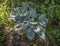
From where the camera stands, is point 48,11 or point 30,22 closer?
point 30,22

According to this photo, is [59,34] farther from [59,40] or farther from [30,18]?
[30,18]

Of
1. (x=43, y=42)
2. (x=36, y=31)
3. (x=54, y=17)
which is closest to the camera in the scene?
(x=36, y=31)

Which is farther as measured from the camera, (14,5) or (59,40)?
(14,5)

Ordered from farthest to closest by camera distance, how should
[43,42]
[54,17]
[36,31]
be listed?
[54,17], [43,42], [36,31]

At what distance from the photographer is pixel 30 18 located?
2.04 m

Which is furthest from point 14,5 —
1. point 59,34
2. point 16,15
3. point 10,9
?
point 59,34

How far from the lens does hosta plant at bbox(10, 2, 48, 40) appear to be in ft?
6.38

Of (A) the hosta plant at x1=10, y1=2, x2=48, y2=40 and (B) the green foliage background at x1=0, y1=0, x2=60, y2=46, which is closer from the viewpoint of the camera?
(A) the hosta plant at x1=10, y1=2, x2=48, y2=40

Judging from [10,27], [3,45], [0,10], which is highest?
[0,10]

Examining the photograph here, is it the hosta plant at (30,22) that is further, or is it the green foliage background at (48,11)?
the green foliage background at (48,11)

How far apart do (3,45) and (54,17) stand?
0.66m

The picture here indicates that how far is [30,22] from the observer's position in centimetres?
198

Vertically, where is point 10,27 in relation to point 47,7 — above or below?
below

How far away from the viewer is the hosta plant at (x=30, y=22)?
6.38ft
